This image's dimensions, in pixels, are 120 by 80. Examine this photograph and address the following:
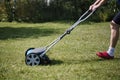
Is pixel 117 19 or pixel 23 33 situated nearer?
pixel 117 19

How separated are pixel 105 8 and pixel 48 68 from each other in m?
20.4

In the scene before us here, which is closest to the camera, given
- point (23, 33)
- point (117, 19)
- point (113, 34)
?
point (117, 19)

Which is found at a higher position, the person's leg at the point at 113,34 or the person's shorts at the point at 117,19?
the person's shorts at the point at 117,19

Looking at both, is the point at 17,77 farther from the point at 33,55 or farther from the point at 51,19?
the point at 51,19

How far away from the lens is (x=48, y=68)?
21.8ft

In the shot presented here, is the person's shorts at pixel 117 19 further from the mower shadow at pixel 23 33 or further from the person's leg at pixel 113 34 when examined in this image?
the mower shadow at pixel 23 33

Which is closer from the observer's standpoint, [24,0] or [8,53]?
[8,53]

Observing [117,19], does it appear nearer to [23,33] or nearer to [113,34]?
[113,34]

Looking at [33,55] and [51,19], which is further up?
[33,55]

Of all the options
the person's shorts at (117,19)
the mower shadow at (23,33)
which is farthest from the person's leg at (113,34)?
the mower shadow at (23,33)

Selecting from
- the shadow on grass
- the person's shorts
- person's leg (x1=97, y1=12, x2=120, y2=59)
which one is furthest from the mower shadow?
the person's shorts

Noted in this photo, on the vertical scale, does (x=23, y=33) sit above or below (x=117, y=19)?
below

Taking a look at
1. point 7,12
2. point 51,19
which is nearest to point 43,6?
point 51,19

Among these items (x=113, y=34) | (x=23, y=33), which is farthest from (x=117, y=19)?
(x=23, y=33)
